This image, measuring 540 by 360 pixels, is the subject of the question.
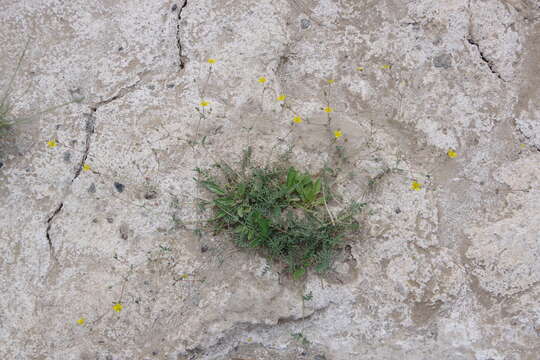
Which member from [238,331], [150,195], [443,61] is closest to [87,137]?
[150,195]

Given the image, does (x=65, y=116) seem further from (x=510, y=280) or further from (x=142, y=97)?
(x=510, y=280)

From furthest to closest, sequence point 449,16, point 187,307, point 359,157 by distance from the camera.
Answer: point 449,16, point 359,157, point 187,307

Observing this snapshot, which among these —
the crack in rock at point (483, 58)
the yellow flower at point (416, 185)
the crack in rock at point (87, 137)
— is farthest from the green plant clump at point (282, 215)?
the crack in rock at point (483, 58)

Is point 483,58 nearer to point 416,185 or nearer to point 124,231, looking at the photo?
point 416,185

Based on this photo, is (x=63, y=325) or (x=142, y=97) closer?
(x=63, y=325)

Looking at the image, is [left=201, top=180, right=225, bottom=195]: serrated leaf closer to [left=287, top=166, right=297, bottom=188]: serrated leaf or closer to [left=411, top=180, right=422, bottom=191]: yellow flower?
[left=287, top=166, right=297, bottom=188]: serrated leaf

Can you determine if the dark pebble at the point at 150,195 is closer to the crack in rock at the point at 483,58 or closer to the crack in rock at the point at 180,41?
the crack in rock at the point at 180,41

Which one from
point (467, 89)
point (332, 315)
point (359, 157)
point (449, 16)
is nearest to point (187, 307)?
point (332, 315)
